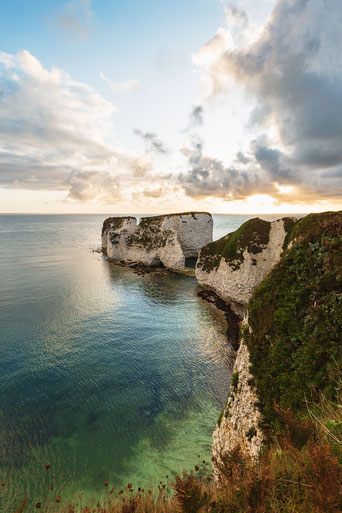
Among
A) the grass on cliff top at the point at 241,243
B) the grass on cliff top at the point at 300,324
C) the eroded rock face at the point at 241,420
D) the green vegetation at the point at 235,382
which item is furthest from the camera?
the grass on cliff top at the point at 241,243

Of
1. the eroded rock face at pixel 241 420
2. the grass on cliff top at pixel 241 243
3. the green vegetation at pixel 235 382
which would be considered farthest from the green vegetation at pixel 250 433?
the grass on cliff top at pixel 241 243

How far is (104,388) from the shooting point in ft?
47.9

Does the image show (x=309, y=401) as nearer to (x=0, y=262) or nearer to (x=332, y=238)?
(x=332, y=238)

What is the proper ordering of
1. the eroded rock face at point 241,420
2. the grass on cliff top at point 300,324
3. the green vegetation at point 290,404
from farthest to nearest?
1. the eroded rock face at point 241,420
2. the grass on cliff top at point 300,324
3. the green vegetation at point 290,404

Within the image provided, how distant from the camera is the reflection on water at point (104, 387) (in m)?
10.1

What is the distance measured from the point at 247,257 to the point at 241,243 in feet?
6.92

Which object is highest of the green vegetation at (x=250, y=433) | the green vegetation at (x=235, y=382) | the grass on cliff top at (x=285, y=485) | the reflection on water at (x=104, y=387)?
the grass on cliff top at (x=285, y=485)

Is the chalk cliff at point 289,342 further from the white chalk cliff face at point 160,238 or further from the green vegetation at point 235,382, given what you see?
the white chalk cliff face at point 160,238

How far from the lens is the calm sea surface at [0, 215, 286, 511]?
999cm

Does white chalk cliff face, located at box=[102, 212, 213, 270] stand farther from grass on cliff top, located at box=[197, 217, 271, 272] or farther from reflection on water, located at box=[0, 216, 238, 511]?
reflection on water, located at box=[0, 216, 238, 511]

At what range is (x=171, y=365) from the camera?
1708cm

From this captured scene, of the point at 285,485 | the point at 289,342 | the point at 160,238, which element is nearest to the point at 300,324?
the point at 289,342

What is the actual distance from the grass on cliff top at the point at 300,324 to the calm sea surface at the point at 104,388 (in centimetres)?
653

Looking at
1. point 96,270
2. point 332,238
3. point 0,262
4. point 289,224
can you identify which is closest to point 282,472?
point 332,238
